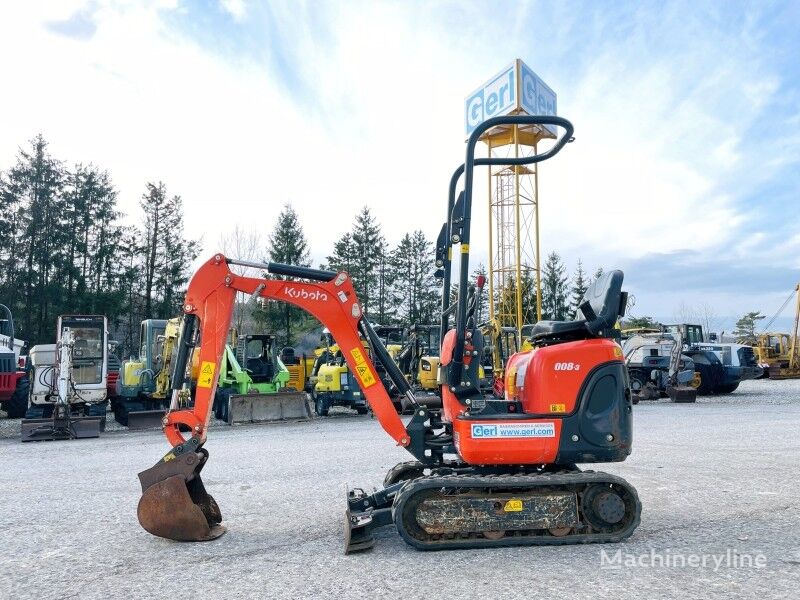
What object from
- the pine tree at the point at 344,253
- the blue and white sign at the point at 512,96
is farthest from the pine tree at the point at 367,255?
the blue and white sign at the point at 512,96

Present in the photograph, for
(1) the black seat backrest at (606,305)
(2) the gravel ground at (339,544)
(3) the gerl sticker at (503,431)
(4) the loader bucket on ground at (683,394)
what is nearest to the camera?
(2) the gravel ground at (339,544)

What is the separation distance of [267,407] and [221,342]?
1056 cm

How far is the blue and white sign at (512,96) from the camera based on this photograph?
28109 millimetres

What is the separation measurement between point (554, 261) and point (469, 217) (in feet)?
179

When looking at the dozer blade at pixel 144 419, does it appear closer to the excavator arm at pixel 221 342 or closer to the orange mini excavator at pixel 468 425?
the excavator arm at pixel 221 342

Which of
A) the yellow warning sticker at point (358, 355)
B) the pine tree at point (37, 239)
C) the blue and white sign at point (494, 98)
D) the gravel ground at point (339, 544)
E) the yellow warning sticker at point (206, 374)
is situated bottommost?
the gravel ground at point (339, 544)

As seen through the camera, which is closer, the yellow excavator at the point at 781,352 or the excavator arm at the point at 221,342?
the excavator arm at the point at 221,342

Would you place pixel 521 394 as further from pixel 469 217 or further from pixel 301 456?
pixel 301 456

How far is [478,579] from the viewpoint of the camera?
3.78m

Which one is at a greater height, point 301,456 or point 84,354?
point 84,354

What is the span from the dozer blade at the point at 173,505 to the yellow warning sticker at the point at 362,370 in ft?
4.49

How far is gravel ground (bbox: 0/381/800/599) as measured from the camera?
3.69 metres

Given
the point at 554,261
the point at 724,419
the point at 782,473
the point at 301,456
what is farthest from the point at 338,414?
the point at 554,261

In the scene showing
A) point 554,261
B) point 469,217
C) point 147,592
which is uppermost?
point 554,261
